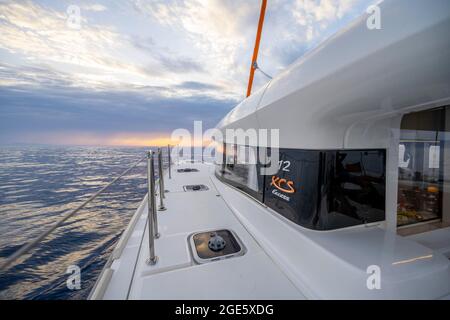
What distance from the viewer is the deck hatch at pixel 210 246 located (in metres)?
1.80

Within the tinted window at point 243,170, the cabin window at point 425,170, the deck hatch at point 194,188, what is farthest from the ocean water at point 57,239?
the cabin window at point 425,170

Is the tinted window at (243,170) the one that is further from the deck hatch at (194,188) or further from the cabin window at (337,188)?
the cabin window at (337,188)

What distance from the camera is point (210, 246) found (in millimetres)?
1932

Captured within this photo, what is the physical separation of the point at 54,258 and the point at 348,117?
906 centimetres

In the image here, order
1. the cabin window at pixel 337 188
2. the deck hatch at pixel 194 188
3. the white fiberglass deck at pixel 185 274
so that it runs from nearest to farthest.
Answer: the white fiberglass deck at pixel 185 274 → the cabin window at pixel 337 188 → the deck hatch at pixel 194 188

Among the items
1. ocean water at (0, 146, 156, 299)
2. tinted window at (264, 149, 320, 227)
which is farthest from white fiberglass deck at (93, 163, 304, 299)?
ocean water at (0, 146, 156, 299)

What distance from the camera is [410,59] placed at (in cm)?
94

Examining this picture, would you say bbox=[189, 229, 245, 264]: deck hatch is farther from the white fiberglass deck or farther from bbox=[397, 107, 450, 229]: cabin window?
bbox=[397, 107, 450, 229]: cabin window

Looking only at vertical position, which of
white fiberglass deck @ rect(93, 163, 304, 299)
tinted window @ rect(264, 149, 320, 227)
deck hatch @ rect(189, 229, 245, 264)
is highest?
tinted window @ rect(264, 149, 320, 227)

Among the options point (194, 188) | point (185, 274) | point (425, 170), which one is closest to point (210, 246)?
point (185, 274)

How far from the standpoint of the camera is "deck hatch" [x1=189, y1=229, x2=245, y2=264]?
1.80 metres

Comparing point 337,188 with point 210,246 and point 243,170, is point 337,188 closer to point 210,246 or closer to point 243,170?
point 210,246
